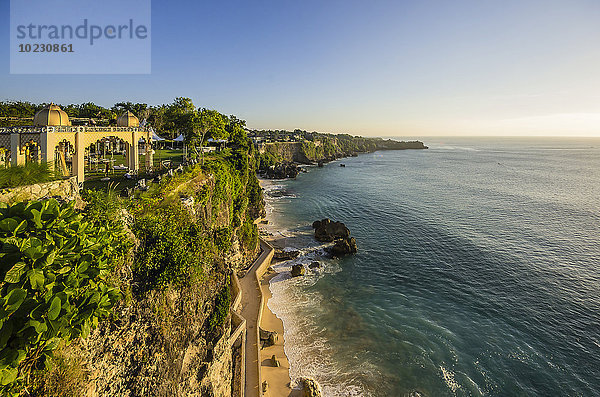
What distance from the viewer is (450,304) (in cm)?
2862

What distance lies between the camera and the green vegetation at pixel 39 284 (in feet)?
17.4

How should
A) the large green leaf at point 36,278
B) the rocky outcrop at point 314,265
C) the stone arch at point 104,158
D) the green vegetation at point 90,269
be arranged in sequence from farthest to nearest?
the rocky outcrop at point 314,265 → the stone arch at point 104,158 → the green vegetation at point 90,269 → the large green leaf at point 36,278

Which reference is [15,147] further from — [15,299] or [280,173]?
[280,173]

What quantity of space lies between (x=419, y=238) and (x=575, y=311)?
1891 cm

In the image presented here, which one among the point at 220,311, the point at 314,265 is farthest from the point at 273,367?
the point at 314,265

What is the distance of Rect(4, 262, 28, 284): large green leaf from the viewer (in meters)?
5.16

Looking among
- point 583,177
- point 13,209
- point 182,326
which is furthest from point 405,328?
point 583,177

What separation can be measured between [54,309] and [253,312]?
20.2 m

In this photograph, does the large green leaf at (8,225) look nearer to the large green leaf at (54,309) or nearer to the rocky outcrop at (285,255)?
the large green leaf at (54,309)

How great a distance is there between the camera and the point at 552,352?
2262 cm

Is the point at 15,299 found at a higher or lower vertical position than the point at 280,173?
lower

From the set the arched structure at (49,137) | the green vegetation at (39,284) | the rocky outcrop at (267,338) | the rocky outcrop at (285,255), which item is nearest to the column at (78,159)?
the arched structure at (49,137)

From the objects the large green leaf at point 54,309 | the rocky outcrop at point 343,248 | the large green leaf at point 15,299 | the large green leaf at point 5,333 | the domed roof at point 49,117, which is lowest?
the rocky outcrop at point 343,248

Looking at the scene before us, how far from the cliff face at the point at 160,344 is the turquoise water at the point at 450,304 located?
25.8 ft
